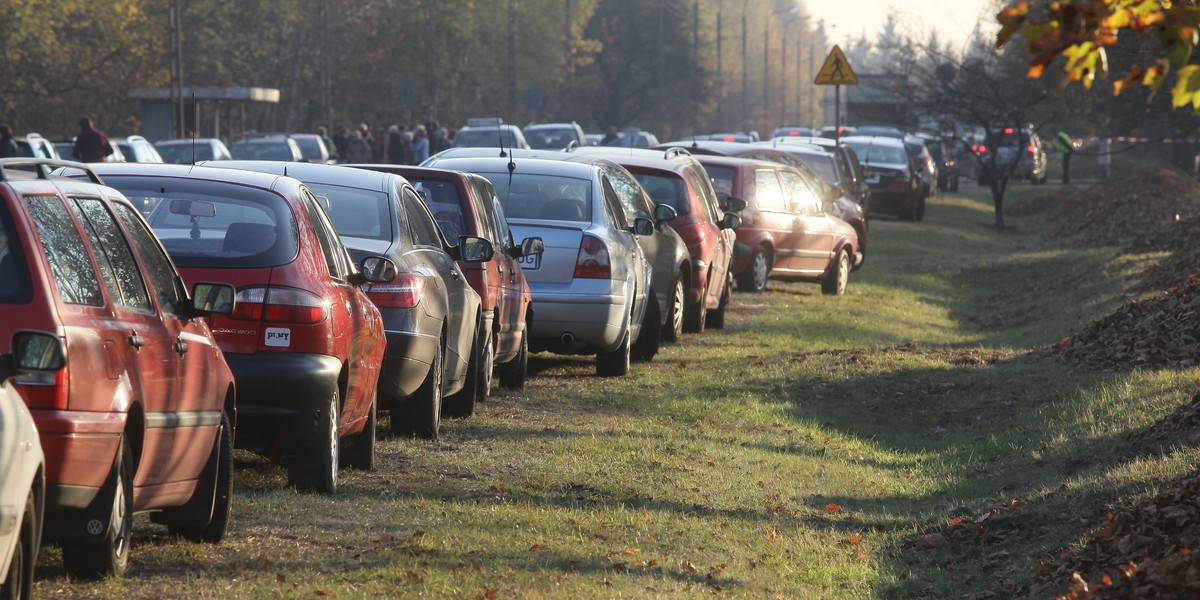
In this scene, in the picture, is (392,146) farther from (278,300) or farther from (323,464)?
(278,300)

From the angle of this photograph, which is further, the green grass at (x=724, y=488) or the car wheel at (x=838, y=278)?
the car wheel at (x=838, y=278)

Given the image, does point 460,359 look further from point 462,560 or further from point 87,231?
point 87,231

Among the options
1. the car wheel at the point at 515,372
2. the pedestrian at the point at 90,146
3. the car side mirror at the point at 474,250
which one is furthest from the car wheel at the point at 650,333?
the pedestrian at the point at 90,146

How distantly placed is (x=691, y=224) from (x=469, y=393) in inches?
243

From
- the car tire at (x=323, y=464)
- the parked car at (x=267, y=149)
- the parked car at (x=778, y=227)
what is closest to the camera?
the car tire at (x=323, y=464)

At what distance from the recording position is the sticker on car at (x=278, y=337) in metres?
7.86

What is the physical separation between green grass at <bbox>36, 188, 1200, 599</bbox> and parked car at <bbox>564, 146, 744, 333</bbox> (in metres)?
0.50

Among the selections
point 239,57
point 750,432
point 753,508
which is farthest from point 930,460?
point 239,57

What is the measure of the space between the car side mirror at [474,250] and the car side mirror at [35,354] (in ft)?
20.1

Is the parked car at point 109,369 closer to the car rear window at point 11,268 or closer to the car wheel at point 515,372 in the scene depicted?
the car rear window at point 11,268

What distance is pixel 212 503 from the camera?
272 inches

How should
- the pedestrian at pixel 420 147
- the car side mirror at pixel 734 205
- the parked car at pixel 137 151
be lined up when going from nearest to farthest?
1. the car side mirror at pixel 734 205
2. the parked car at pixel 137 151
3. the pedestrian at pixel 420 147

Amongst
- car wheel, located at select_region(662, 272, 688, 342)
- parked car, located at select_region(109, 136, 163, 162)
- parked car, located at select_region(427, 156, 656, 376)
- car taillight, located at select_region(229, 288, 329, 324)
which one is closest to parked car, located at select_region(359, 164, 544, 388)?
parked car, located at select_region(427, 156, 656, 376)

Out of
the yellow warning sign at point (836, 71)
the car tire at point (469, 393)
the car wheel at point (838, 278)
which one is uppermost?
the yellow warning sign at point (836, 71)
